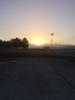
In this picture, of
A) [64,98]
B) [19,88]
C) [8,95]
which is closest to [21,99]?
[8,95]

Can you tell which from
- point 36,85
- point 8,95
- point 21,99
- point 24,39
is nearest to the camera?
point 21,99

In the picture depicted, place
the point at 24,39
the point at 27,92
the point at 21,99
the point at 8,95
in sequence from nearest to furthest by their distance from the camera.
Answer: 1. the point at 21,99
2. the point at 8,95
3. the point at 27,92
4. the point at 24,39

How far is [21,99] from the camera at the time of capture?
33.1ft

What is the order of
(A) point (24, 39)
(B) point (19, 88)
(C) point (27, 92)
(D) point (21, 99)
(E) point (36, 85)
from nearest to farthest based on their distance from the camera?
(D) point (21, 99) < (C) point (27, 92) < (B) point (19, 88) < (E) point (36, 85) < (A) point (24, 39)

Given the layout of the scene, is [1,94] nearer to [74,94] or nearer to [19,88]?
[19,88]

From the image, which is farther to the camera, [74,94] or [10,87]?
[10,87]

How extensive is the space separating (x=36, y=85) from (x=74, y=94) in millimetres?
2987

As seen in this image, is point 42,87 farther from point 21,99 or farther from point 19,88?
point 21,99

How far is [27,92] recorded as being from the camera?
1170 centimetres

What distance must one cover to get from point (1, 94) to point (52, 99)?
8.11 ft

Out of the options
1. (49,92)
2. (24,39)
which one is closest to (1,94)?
(49,92)

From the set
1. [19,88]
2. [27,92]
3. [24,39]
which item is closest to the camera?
[27,92]

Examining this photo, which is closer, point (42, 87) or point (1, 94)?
point (1, 94)

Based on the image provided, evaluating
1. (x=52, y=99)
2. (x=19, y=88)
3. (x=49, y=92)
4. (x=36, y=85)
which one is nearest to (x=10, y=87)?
(x=19, y=88)
